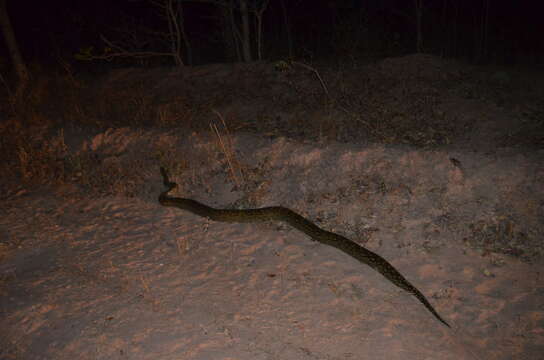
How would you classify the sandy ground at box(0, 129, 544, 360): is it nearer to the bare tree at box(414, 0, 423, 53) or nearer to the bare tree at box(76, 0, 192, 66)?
the bare tree at box(76, 0, 192, 66)

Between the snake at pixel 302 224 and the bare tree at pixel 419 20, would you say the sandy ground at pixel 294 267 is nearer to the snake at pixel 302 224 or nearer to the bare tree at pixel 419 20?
the snake at pixel 302 224

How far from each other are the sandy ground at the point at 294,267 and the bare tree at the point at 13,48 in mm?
7408

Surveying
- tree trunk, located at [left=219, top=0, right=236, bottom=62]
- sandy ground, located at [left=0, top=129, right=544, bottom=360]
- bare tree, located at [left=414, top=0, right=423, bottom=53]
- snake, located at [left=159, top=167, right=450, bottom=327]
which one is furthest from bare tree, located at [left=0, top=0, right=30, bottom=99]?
bare tree, located at [left=414, top=0, right=423, bottom=53]

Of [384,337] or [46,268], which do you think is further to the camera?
[46,268]

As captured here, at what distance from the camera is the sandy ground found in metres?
3.11

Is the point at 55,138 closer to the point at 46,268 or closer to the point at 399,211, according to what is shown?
the point at 46,268

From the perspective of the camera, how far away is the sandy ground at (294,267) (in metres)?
3.11

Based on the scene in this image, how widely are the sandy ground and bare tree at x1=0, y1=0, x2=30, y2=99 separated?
24.3 ft

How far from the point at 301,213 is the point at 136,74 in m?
9.23

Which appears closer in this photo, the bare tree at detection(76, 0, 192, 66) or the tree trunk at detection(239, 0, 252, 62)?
the bare tree at detection(76, 0, 192, 66)

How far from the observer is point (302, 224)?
478 cm

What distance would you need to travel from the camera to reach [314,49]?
1401 centimetres

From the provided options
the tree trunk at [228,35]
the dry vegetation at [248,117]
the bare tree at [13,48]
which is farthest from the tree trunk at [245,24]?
the bare tree at [13,48]

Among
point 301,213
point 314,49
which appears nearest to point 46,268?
point 301,213
